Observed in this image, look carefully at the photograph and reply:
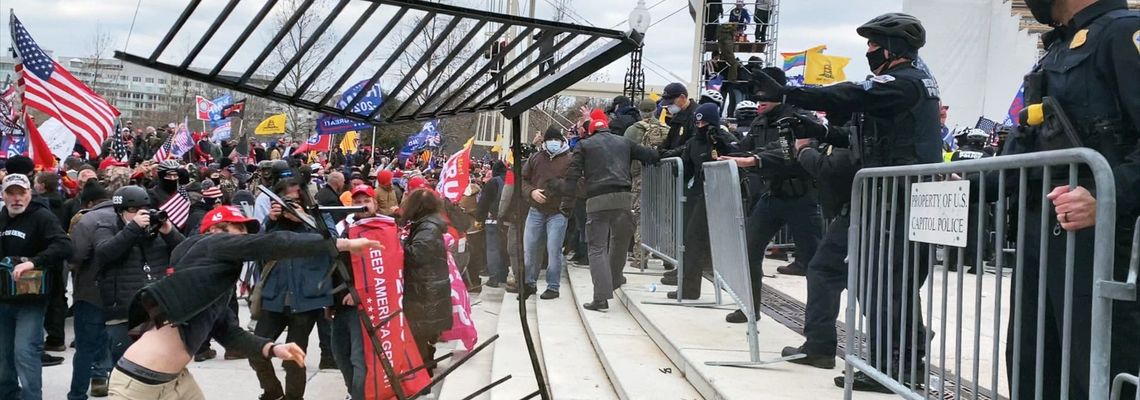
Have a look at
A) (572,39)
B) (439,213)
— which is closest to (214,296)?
(439,213)

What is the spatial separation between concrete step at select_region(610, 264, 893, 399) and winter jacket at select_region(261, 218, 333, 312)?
240 centimetres

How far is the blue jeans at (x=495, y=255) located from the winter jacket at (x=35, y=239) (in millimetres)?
5777

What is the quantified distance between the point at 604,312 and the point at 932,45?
18.1 meters

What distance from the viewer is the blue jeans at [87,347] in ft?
19.9

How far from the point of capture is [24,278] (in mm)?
5844

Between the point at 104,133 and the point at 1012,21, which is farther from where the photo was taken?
the point at 1012,21

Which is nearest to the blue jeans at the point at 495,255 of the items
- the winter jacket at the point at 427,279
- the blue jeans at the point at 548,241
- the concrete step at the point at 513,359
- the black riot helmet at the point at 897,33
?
the blue jeans at the point at 548,241

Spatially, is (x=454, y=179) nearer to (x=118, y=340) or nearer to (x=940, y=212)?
(x=118, y=340)

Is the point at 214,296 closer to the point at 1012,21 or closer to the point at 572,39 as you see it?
the point at 572,39

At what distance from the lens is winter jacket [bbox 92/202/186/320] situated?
611cm

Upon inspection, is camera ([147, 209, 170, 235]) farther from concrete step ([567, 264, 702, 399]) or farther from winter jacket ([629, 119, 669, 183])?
winter jacket ([629, 119, 669, 183])

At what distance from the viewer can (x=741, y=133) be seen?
871 centimetres

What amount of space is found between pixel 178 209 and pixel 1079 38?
24.8 feet

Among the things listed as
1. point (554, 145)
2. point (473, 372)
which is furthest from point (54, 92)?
point (473, 372)
